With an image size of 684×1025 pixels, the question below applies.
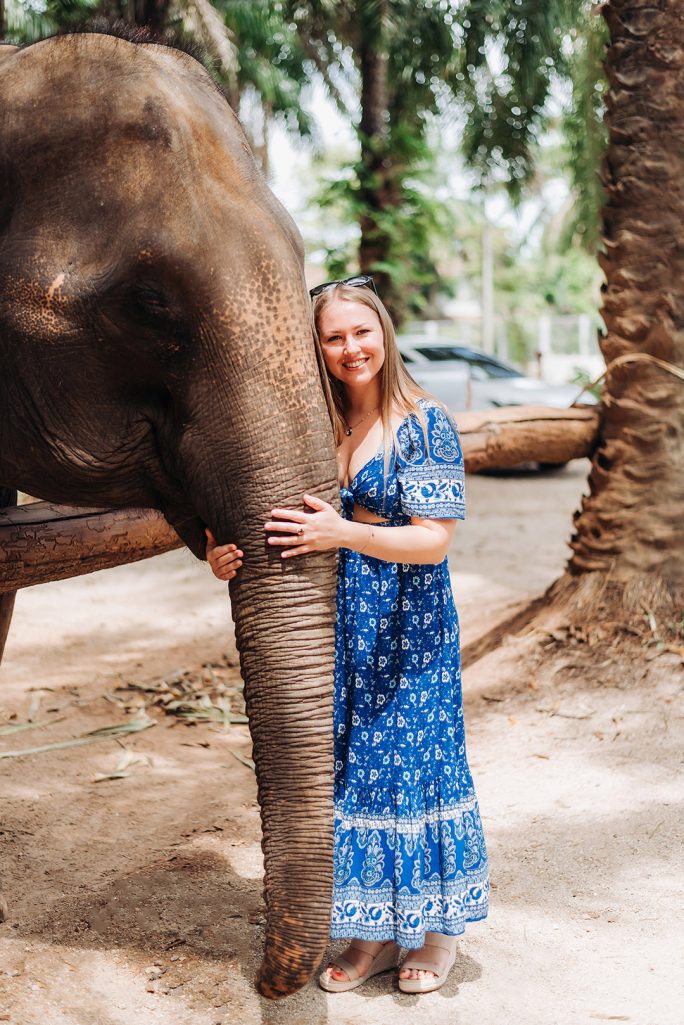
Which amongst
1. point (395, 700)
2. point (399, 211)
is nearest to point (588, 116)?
point (399, 211)

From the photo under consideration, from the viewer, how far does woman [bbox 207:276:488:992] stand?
2.79 meters

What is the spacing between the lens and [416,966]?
2920mm

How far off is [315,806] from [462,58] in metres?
14.9

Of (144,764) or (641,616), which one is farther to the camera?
(641,616)

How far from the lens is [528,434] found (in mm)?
5738

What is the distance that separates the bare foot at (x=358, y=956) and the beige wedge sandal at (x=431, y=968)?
91 mm

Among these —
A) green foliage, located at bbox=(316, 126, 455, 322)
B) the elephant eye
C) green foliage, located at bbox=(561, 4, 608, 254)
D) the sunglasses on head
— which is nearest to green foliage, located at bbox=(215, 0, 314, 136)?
green foliage, located at bbox=(316, 126, 455, 322)

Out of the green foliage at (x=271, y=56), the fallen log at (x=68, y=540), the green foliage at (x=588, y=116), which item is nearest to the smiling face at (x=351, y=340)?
the fallen log at (x=68, y=540)

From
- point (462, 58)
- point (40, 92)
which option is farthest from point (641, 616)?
point (462, 58)

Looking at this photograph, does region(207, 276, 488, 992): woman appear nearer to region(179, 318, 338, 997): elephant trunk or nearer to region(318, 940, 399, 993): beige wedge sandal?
region(318, 940, 399, 993): beige wedge sandal

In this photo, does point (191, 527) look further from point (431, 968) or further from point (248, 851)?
point (248, 851)

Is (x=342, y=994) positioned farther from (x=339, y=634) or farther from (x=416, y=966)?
(x=339, y=634)

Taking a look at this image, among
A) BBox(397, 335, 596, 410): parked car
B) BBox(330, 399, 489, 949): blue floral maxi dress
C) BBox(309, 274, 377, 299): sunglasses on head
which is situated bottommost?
BBox(397, 335, 596, 410): parked car

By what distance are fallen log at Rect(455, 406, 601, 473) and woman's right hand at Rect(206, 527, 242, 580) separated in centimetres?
335
